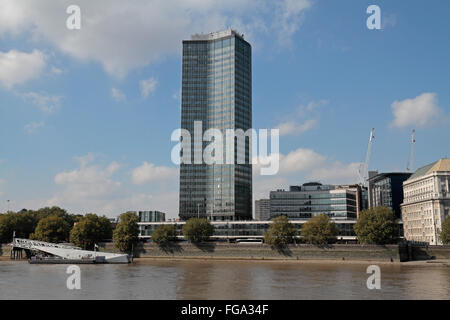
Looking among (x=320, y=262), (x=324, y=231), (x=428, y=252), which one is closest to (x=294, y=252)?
(x=320, y=262)

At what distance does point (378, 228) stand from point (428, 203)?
46566 mm

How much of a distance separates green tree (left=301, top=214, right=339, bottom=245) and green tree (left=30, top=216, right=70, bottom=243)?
Result: 103231 mm

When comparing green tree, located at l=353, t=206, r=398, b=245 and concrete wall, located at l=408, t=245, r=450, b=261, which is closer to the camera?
concrete wall, located at l=408, t=245, r=450, b=261

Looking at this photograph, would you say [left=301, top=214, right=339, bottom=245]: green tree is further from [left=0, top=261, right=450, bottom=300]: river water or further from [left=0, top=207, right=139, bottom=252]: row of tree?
[left=0, top=207, right=139, bottom=252]: row of tree

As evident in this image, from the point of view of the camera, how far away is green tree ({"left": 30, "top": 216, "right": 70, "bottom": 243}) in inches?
6983

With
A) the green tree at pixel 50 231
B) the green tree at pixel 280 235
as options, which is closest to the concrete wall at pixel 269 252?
the green tree at pixel 280 235

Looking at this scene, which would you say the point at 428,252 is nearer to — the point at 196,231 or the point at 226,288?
the point at 196,231

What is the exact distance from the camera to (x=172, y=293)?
63125 millimetres

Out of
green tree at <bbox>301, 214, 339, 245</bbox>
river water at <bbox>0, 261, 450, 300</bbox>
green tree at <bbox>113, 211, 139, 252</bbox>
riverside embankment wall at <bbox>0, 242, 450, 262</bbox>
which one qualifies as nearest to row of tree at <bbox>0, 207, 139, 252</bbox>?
green tree at <bbox>113, 211, 139, 252</bbox>

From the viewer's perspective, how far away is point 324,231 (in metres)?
148

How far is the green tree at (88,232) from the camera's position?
17100 centimetres
